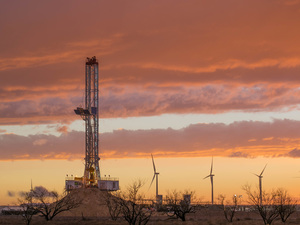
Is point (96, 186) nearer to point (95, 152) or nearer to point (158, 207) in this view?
point (95, 152)

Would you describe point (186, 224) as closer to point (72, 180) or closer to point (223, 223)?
point (223, 223)

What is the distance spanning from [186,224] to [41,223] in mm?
36878

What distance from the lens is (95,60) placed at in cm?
19288

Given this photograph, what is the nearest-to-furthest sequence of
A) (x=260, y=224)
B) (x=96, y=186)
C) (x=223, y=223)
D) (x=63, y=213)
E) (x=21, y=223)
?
(x=260, y=224) < (x=223, y=223) < (x=21, y=223) < (x=63, y=213) < (x=96, y=186)

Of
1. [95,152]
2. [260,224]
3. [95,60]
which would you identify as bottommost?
[260,224]

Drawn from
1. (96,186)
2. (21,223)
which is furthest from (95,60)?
(21,223)

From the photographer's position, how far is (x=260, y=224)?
114m

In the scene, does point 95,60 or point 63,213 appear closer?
Answer: point 63,213

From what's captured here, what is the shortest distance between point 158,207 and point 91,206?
101 feet

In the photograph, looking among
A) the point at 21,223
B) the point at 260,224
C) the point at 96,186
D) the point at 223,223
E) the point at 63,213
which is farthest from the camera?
the point at 96,186

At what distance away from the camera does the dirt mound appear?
16986cm

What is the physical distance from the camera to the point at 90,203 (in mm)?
175500

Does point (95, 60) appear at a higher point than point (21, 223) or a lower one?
higher

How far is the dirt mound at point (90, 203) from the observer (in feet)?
557
